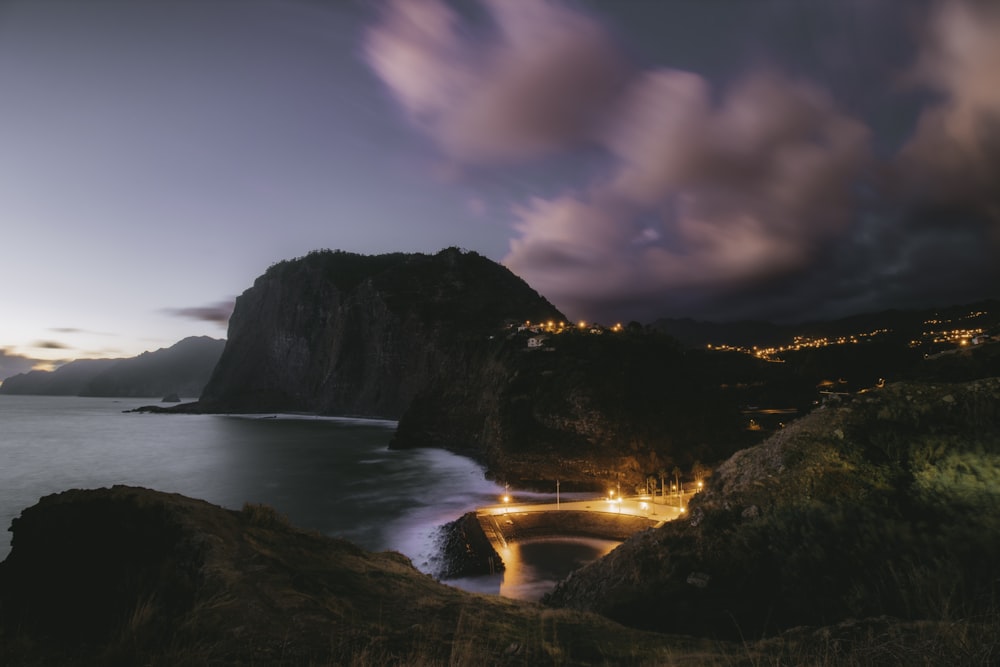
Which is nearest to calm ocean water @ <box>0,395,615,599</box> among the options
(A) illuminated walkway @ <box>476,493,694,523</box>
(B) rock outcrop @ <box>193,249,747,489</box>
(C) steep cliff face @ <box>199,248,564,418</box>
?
(A) illuminated walkway @ <box>476,493,694,523</box>

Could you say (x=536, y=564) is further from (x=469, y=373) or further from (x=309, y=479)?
(x=469, y=373)

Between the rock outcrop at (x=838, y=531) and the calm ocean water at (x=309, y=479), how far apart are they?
810 centimetres

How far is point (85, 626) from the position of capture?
602cm

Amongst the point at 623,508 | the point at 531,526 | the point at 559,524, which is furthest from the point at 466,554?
the point at 623,508

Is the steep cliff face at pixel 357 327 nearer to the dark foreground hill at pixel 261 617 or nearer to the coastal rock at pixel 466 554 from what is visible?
the coastal rock at pixel 466 554

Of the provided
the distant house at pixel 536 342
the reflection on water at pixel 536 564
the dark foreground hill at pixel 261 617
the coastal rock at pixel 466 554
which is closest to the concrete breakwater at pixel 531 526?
the coastal rock at pixel 466 554

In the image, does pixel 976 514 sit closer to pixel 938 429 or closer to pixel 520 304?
pixel 938 429

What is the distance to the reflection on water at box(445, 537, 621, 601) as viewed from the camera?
17.8 m

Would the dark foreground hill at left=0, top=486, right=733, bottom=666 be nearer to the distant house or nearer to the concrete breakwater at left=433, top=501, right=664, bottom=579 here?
the concrete breakwater at left=433, top=501, right=664, bottom=579

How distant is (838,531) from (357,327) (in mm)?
123543

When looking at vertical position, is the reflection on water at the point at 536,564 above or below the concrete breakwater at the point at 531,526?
below

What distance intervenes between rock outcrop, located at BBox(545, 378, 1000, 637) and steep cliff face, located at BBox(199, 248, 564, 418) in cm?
5844

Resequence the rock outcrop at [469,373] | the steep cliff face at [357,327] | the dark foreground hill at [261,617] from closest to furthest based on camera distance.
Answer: the dark foreground hill at [261,617]
the rock outcrop at [469,373]
the steep cliff face at [357,327]

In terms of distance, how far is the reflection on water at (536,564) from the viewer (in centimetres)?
1775
